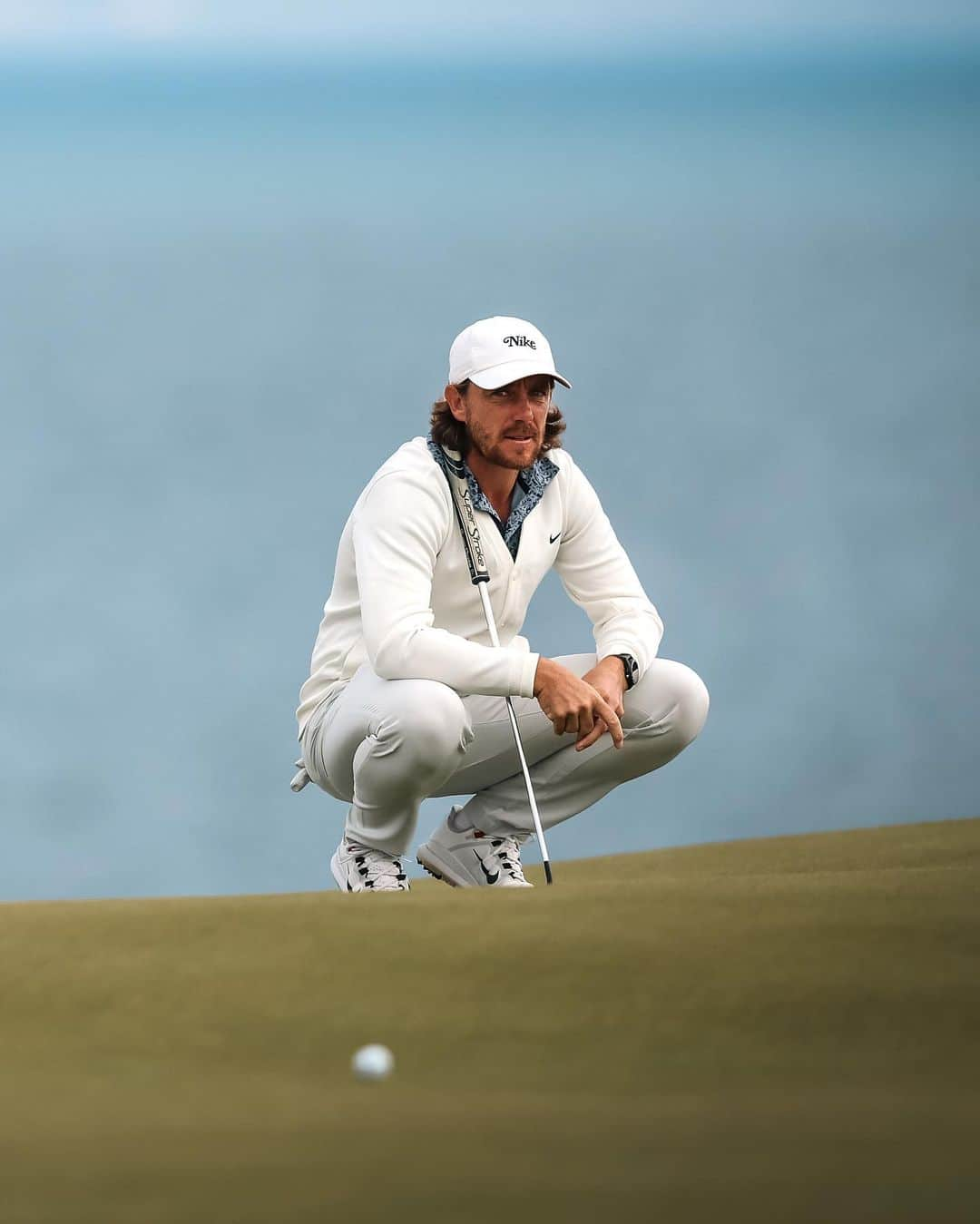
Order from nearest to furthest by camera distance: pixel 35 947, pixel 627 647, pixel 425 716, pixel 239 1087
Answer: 1. pixel 239 1087
2. pixel 35 947
3. pixel 425 716
4. pixel 627 647

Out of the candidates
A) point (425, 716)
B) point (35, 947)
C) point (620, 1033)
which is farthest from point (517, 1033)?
point (425, 716)

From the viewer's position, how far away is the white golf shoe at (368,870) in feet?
12.1

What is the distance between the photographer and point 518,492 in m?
3.82

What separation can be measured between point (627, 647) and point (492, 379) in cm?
66

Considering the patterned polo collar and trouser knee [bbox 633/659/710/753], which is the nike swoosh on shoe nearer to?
trouser knee [bbox 633/659/710/753]

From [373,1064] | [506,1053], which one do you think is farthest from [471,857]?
[373,1064]

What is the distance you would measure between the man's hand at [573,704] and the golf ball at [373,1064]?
1388mm

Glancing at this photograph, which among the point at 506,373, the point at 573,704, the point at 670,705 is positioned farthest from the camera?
the point at 670,705

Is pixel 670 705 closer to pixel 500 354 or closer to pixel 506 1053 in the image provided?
pixel 500 354

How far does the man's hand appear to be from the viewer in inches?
136

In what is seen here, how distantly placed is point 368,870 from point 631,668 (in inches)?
28.2

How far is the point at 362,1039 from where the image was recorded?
7.43 feet

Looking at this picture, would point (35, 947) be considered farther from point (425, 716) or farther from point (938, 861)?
point (938, 861)

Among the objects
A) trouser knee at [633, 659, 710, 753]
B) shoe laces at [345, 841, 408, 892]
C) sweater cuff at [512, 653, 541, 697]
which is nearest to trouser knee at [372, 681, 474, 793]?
sweater cuff at [512, 653, 541, 697]
